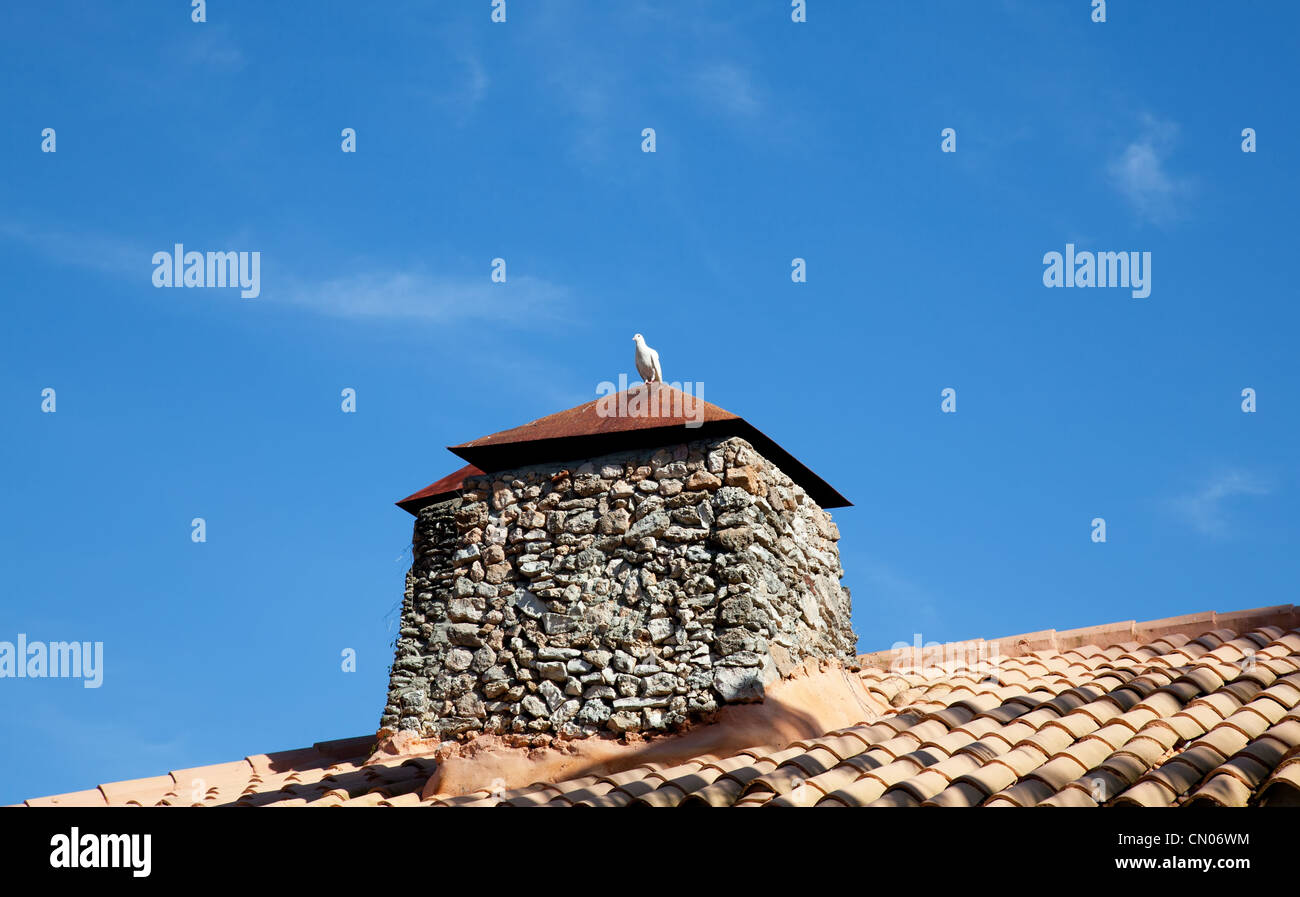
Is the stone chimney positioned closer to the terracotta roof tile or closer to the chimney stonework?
the chimney stonework

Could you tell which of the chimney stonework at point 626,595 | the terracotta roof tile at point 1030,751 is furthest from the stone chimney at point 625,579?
the terracotta roof tile at point 1030,751

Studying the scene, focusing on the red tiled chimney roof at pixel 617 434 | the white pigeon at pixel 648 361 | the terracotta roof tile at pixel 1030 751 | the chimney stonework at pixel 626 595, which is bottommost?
the terracotta roof tile at pixel 1030 751

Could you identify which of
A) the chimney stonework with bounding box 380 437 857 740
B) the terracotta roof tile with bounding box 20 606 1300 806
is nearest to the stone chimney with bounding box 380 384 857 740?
the chimney stonework with bounding box 380 437 857 740

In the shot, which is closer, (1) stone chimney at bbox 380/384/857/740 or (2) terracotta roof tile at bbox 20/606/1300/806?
(2) terracotta roof tile at bbox 20/606/1300/806

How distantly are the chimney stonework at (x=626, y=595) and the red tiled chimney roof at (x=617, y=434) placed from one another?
80 millimetres

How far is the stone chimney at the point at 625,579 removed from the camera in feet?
23.2

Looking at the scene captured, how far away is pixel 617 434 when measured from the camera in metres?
7.68

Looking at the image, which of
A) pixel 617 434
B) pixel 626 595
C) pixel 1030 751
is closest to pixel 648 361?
pixel 617 434

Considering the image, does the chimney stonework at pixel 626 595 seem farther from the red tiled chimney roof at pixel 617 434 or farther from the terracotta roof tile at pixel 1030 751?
the terracotta roof tile at pixel 1030 751

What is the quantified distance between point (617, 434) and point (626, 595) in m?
1.05

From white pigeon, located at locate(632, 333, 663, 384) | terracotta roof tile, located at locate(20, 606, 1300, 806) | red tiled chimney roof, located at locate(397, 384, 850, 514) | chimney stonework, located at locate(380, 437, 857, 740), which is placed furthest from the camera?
white pigeon, located at locate(632, 333, 663, 384)

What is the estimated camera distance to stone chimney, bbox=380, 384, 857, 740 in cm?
707

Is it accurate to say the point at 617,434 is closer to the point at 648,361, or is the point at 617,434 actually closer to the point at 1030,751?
the point at 648,361
